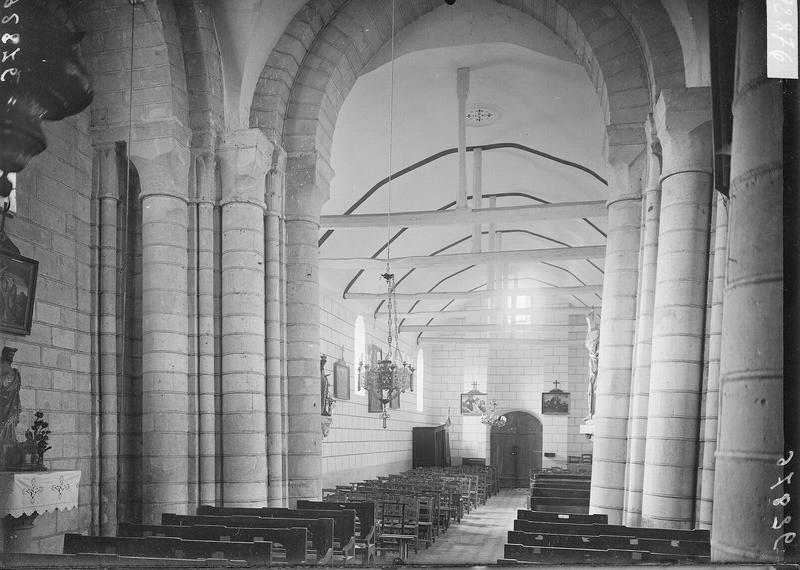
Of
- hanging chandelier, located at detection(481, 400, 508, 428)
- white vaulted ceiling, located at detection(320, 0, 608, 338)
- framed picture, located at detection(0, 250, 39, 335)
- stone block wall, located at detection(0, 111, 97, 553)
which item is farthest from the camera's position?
hanging chandelier, located at detection(481, 400, 508, 428)

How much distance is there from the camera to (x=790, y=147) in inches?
130

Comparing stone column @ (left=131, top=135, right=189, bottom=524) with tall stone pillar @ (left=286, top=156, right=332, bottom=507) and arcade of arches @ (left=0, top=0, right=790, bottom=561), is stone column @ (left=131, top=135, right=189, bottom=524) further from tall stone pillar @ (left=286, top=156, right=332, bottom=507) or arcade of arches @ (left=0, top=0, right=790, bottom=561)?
tall stone pillar @ (left=286, top=156, right=332, bottom=507)

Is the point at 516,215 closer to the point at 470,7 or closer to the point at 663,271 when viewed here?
the point at 470,7

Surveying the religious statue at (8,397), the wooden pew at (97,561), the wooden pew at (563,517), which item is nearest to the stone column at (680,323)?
the wooden pew at (563,517)

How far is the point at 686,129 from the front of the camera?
7.26 meters

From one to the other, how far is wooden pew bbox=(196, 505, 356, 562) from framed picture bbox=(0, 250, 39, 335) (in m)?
2.47

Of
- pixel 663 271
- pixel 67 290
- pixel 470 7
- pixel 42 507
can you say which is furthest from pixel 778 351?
pixel 470 7

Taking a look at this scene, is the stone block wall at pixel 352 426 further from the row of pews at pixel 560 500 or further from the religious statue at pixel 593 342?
the religious statue at pixel 593 342

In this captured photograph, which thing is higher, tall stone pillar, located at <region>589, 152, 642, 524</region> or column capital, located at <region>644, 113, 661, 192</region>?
column capital, located at <region>644, 113, 661, 192</region>

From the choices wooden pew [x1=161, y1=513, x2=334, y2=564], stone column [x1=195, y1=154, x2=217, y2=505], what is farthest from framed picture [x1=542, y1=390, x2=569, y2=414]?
wooden pew [x1=161, y1=513, x2=334, y2=564]

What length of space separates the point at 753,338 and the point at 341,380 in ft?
49.7

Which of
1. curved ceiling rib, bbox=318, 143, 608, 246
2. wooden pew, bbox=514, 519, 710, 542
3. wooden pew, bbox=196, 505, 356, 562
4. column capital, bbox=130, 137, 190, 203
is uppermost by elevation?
curved ceiling rib, bbox=318, 143, 608, 246

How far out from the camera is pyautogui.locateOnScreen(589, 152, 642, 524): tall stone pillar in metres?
8.51

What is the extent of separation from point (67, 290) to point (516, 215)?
7.44 metres
